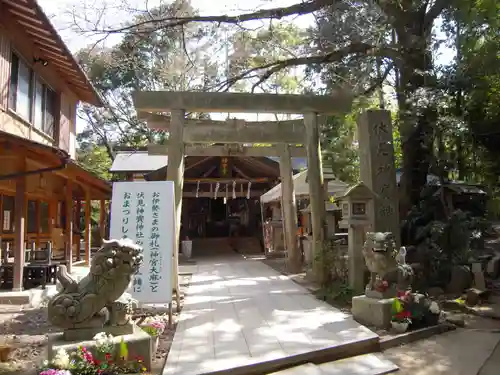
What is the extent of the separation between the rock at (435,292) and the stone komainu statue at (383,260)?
2.55 metres

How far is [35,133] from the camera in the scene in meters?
11.1

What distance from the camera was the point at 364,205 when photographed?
816cm

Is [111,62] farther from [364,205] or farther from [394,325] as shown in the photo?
[394,325]

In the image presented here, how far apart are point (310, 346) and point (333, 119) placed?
13.6 m

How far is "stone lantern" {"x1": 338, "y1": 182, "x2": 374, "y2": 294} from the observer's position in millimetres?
8023

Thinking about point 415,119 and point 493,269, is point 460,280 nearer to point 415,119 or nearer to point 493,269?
point 493,269

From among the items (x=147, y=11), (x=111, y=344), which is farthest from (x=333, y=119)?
(x=111, y=344)

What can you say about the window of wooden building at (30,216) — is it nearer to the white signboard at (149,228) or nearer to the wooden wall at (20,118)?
the wooden wall at (20,118)

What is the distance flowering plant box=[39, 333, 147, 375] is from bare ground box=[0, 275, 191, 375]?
325mm

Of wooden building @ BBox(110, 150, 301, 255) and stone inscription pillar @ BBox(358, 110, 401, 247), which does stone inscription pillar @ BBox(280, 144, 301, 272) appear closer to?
stone inscription pillar @ BBox(358, 110, 401, 247)

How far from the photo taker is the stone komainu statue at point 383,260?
6.34 metres

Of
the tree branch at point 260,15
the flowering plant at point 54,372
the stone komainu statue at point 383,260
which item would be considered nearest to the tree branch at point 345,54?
the tree branch at point 260,15

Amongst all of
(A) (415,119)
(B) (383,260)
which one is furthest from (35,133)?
(A) (415,119)

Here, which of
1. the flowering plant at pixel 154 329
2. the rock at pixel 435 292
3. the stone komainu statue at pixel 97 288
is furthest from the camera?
the rock at pixel 435 292
